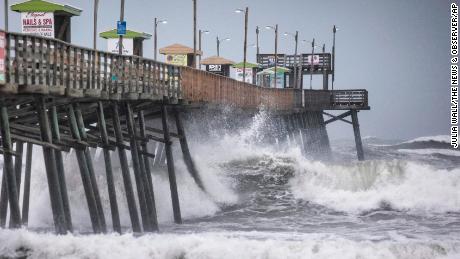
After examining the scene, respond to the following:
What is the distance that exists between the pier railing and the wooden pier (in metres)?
0.02

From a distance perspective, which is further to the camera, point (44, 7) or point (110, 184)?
point (110, 184)

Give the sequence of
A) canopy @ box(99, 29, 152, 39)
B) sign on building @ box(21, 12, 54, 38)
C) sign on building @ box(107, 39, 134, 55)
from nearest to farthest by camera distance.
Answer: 1. sign on building @ box(21, 12, 54, 38)
2. sign on building @ box(107, 39, 134, 55)
3. canopy @ box(99, 29, 152, 39)

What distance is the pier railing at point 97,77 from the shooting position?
60.4ft

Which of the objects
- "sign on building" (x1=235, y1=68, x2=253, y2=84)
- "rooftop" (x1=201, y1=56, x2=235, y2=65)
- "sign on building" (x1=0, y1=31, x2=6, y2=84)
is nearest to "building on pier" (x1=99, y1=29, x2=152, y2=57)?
"sign on building" (x1=0, y1=31, x2=6, y2=84)

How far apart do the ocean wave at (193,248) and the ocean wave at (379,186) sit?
1180 centimetres

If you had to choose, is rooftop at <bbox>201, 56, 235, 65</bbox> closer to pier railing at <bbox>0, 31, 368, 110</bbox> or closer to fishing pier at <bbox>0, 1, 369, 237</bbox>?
pier railing at <bbox>0, 31, 368, 110</bbox>

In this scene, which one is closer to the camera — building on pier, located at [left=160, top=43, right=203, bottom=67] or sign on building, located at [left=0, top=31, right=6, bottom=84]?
sign on building, located at [left=0, top=31, right=6, bottom=84]

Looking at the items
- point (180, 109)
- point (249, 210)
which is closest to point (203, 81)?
point (180, 109)

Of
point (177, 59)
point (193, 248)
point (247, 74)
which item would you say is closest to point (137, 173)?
point (193, 248)

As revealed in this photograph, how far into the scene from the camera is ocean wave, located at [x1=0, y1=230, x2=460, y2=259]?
19.3m

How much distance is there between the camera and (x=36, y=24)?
21.9 meters

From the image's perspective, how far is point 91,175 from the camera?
2214 cm

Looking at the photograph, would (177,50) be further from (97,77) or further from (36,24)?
(36,24)

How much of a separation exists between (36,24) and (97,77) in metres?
1.99
